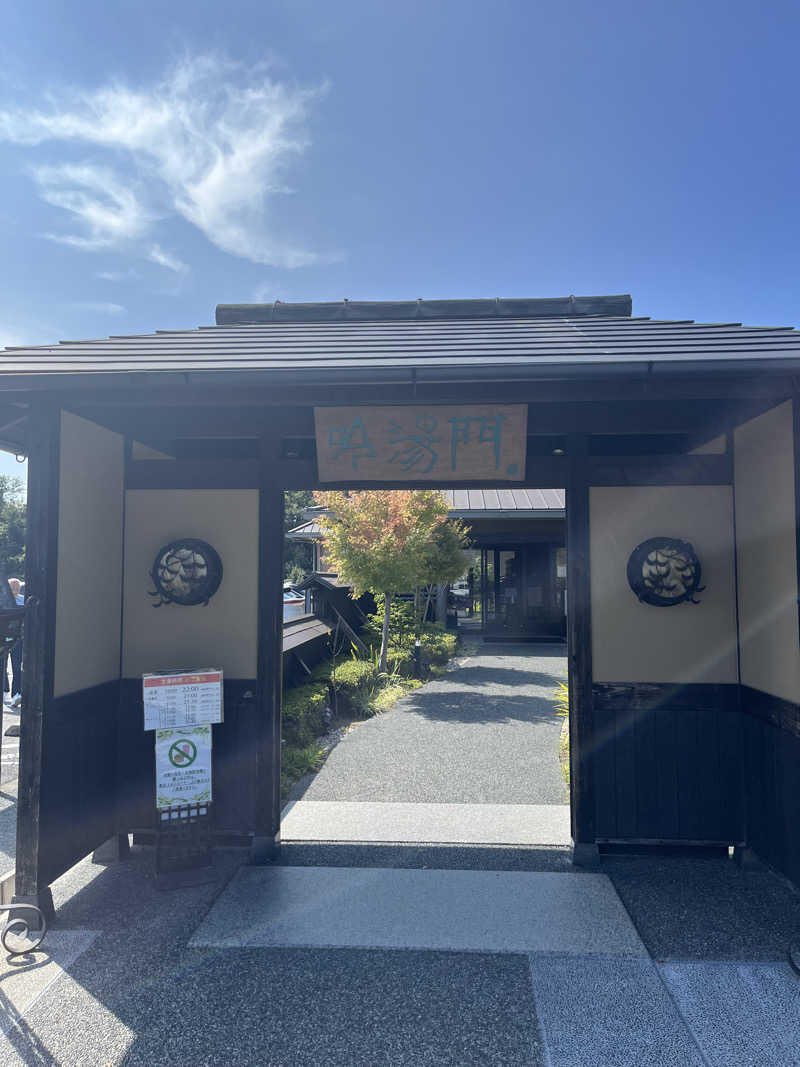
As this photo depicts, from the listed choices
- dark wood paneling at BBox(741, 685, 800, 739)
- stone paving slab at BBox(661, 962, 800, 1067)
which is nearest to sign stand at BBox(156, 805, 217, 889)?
stone paving slab at BBox(661, 962, 800, 1067)

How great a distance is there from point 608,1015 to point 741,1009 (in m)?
0.66

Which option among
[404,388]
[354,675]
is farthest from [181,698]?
[354,675]

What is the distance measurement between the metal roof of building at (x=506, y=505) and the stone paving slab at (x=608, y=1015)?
11.4 metres

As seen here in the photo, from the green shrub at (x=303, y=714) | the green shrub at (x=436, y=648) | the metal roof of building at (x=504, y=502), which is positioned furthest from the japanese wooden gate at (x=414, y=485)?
the metal roof of building at (x=504, y=502)

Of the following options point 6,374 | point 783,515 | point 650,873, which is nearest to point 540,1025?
point 650,873

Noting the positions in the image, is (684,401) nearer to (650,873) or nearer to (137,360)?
(650,873)

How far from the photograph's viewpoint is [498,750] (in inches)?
274

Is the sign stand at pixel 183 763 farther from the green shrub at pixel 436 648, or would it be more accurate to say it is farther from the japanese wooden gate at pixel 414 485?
the green shrub at pixel 436 648

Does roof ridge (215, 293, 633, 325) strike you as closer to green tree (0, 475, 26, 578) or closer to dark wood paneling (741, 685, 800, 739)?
dark wood paneling (741, 685, 800, 739)

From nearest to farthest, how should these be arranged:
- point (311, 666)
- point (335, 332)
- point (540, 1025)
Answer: point (540, 1025) < point (335, 332) < point (311, 666)

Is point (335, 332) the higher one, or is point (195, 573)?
point (335, 332)

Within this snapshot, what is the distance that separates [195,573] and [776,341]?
4364mm

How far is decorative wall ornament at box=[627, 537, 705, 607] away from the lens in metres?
4.32

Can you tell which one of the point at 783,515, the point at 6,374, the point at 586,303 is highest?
the point at 586,303
